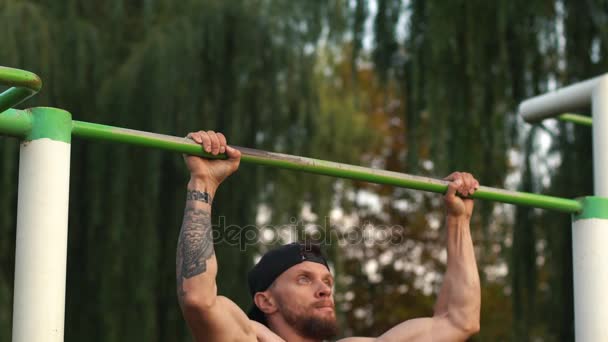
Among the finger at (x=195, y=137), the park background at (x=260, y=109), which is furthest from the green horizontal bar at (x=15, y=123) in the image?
the park background at (x=260, y=109)

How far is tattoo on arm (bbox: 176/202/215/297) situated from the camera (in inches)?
92.7

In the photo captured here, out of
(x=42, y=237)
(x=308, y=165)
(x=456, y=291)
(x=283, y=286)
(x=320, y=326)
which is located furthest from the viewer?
(x=456, y=291)

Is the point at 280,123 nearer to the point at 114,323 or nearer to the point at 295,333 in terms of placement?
the point at 114,323

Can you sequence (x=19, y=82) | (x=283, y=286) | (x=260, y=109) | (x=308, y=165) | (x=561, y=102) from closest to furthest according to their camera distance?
(x=19, y=82)
(x=308, y=165)
(x=283, y=286)
(x=561, y=102)
(x=260, y=109)

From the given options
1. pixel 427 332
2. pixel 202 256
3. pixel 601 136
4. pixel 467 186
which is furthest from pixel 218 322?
pixel 601 136

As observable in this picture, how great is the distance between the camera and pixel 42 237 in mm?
2061

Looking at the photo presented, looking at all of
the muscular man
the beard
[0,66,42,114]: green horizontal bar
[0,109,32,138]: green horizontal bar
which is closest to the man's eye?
the muscular man

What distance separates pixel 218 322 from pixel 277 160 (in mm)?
396

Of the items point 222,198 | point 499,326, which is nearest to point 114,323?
point 222,198

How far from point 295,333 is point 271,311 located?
11cm

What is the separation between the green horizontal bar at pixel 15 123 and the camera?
2.10 m

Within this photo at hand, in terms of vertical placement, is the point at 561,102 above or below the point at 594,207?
above

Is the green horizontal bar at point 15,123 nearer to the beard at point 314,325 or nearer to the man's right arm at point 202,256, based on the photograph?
the man's right arm at point 202,256

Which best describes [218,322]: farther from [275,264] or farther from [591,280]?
[591,280]
